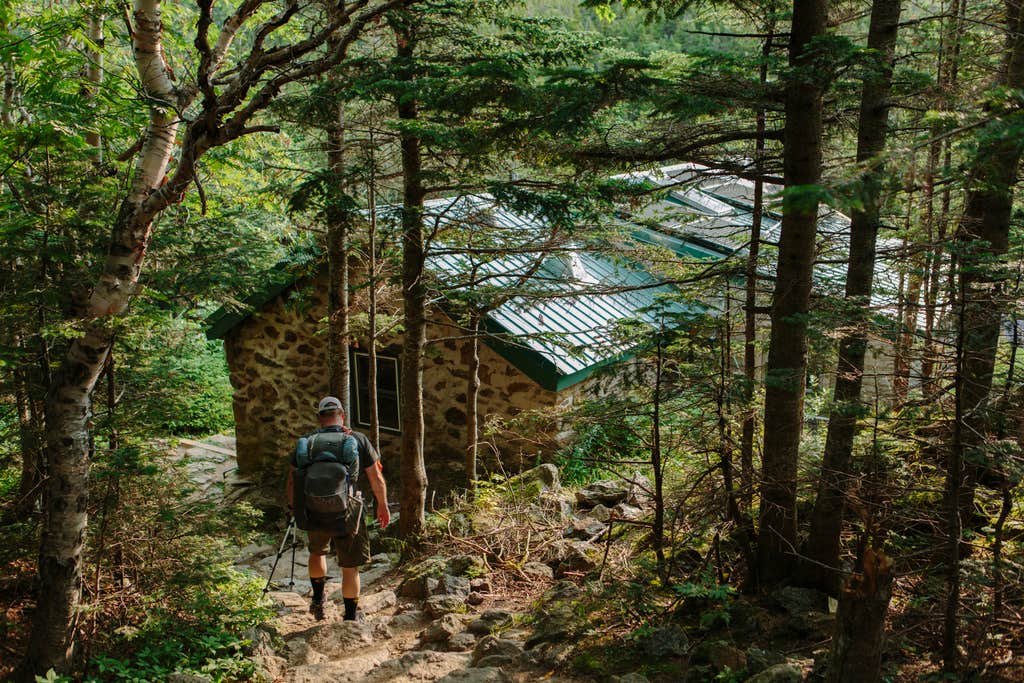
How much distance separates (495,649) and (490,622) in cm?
92

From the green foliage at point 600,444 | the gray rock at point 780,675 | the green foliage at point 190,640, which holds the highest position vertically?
the green foliage at point 600,444

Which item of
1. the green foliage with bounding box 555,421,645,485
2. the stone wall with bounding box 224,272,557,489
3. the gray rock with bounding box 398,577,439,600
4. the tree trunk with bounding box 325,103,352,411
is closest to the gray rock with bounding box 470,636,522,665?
the green foliage with bounding box 555,421,645,485

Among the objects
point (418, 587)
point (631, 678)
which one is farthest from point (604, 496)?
point (631, 678)

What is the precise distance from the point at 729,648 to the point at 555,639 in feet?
4.82

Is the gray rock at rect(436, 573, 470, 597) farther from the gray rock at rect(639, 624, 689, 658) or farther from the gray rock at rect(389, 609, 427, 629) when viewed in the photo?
the gray rock at rect(639, 624, 689, 658)

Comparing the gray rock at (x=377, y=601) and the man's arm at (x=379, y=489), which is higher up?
the man's arm at (x=379, y=489)

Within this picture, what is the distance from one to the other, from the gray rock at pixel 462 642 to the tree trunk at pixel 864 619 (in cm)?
312

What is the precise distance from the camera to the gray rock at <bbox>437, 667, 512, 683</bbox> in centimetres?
462

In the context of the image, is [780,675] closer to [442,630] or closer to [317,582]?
[442,630]

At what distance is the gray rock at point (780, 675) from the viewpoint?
3969mm

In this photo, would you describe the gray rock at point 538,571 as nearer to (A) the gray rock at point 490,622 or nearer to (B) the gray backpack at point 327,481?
(A) the gray rock at point 490,622

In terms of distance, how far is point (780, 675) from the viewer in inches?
158

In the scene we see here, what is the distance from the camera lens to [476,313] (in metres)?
8.81

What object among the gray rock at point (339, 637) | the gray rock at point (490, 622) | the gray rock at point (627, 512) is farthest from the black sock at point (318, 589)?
the gray rock at point (627, 512)
